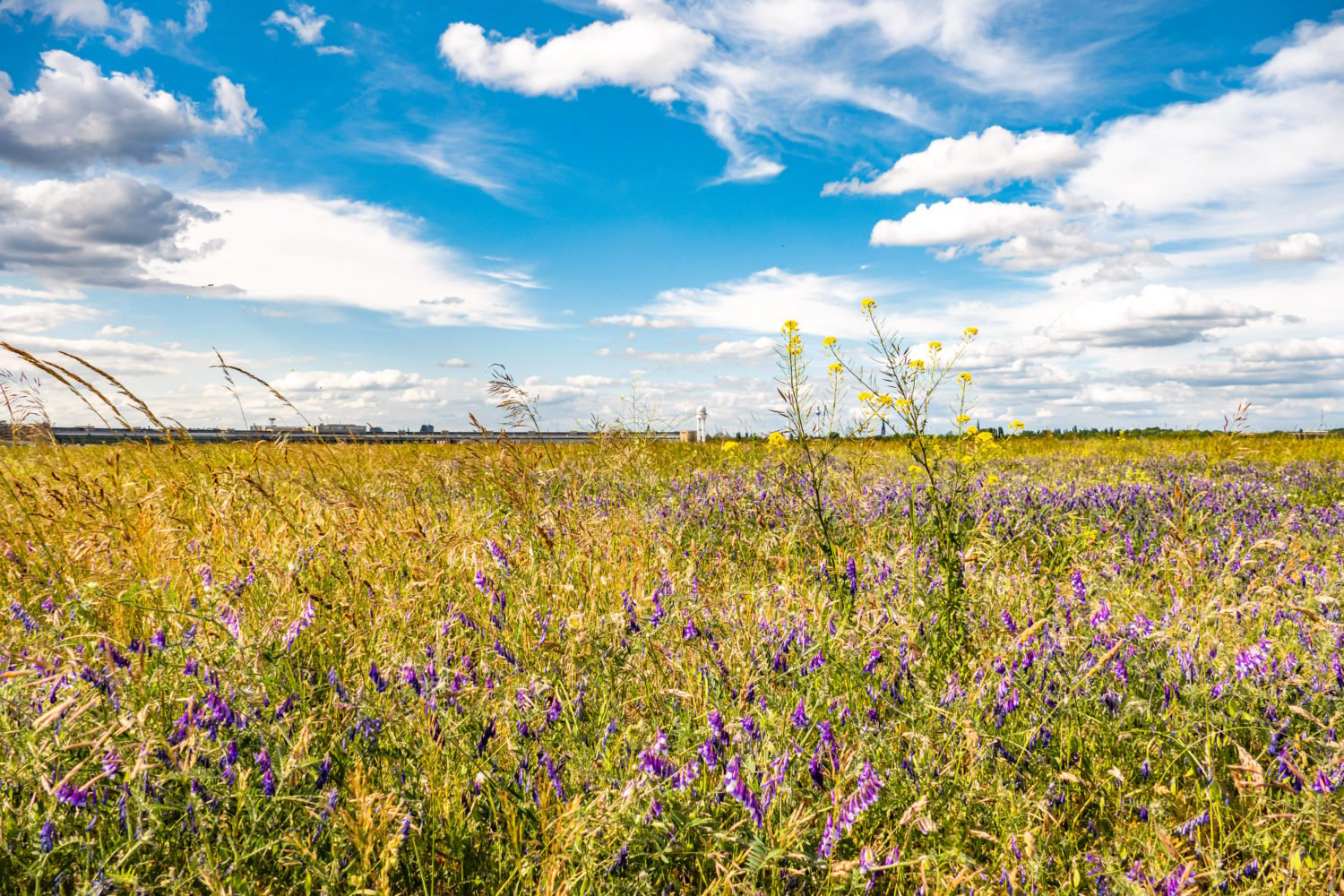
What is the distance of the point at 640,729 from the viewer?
1.94 m

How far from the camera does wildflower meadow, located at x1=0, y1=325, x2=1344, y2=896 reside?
160cm

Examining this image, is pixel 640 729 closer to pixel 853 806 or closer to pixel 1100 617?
pixel 853 806

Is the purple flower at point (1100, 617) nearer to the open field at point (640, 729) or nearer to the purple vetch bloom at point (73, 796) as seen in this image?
the open field at point (640, 729)

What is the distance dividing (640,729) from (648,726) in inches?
10.2

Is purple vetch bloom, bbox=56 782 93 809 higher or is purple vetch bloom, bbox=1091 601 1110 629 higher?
purple vetch bloom, bbox=1091 601 1110 629

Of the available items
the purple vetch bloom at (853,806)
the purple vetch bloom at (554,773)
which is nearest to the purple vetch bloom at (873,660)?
the purple vetch bloom at (853,806)

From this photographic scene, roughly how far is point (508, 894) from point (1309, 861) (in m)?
1.87

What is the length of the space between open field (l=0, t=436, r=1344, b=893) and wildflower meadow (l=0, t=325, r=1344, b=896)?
1 cm

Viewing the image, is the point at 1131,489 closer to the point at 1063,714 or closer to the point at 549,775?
the point at 1063,714

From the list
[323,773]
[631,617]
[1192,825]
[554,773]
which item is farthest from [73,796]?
[1192,825]

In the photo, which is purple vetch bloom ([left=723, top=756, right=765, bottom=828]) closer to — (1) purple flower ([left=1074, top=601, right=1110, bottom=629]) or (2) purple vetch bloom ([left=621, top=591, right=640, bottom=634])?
(2) purple vetch bloom ([left=621, top=591, right=640, bottom=634])

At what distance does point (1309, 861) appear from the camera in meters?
1.72

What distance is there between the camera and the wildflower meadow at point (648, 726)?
5.26 feet

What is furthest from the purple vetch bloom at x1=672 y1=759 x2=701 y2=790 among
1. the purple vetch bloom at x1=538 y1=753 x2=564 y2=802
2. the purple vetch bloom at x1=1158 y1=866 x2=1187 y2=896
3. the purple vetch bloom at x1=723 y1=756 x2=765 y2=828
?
the purple vetch bloom at x1=1158 y1=866 x2=1187 y2=896
